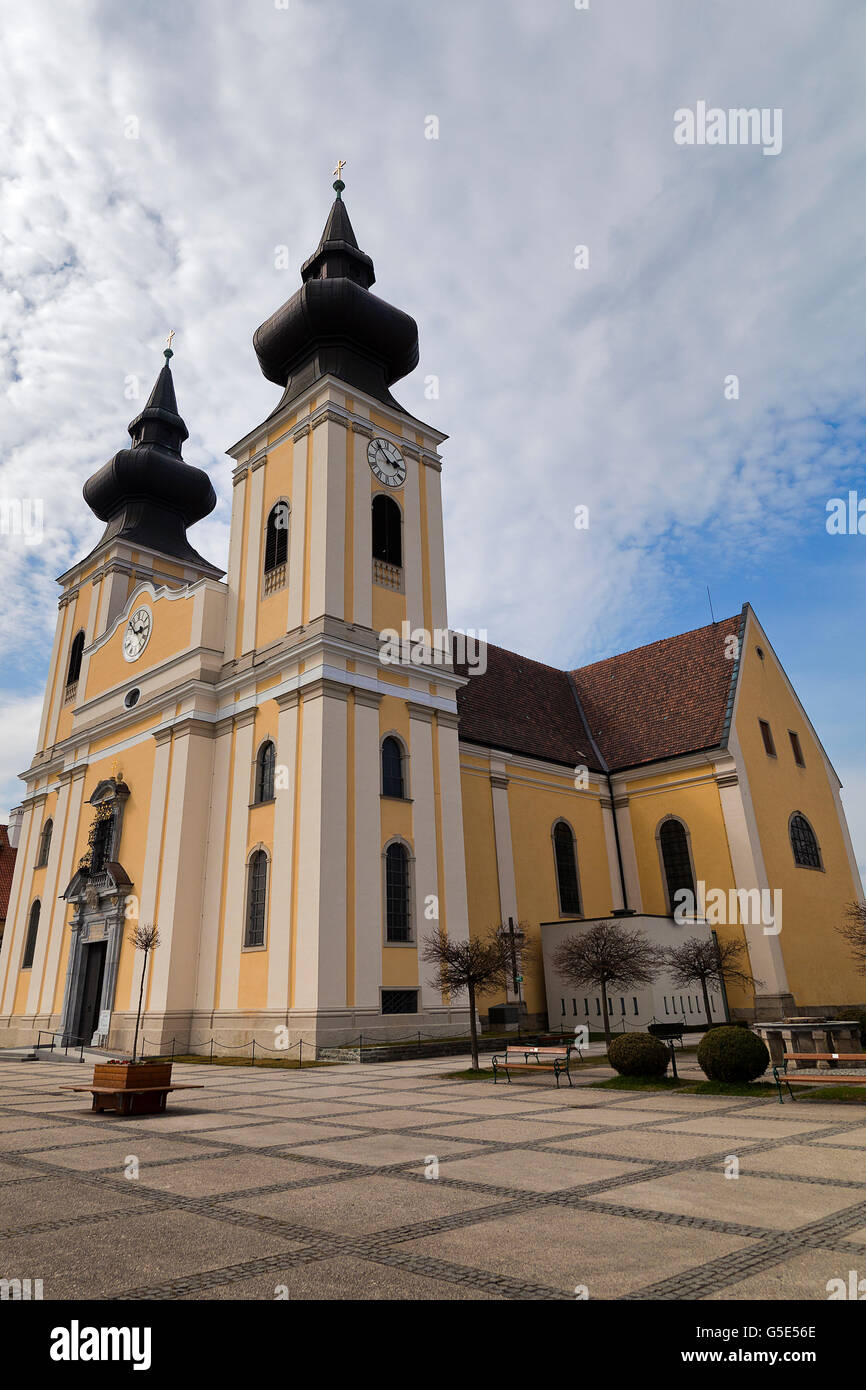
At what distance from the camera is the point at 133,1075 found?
12.3 meters

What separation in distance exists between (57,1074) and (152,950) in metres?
5.41

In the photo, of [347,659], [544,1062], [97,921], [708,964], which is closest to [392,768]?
[347,659]

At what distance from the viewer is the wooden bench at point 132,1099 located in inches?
481

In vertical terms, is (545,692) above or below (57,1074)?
above

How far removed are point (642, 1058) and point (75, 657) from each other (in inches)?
1248

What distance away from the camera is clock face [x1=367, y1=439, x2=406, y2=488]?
93.6 ft

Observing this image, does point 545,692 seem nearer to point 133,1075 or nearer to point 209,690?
point 209,690

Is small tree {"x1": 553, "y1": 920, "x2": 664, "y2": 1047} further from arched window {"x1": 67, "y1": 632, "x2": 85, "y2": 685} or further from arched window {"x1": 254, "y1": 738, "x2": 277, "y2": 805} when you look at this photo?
arched window {"x1": 67, "y1": 632, "x2": 85, "y2": 685}

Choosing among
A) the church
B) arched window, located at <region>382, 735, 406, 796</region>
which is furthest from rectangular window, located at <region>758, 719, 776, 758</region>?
arched window, located at <region>382, 735, 406, 796</region>

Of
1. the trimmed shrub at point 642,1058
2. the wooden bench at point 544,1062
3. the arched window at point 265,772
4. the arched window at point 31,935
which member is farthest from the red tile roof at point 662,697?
the arched window at point 31,935

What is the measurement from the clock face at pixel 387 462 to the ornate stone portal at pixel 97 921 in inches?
530

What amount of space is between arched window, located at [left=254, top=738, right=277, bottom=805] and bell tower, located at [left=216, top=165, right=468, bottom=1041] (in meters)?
0.45
